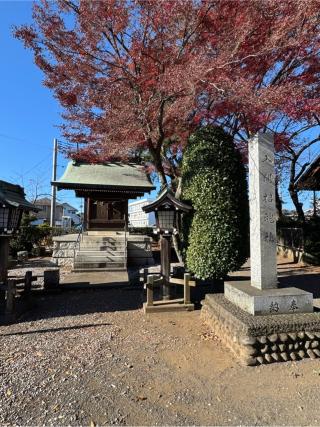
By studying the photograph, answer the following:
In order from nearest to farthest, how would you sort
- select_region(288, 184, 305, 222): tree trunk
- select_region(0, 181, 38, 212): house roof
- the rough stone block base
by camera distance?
1. the rough stone block base
2. select_region(0, 181, 38, 212): house roof
3. select_region(288, 184, 305, 222): tree trunk

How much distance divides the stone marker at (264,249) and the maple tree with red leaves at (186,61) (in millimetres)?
1939

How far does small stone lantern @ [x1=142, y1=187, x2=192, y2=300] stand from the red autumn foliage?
2.11m

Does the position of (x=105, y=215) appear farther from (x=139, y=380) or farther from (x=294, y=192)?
(x=139, y=380)

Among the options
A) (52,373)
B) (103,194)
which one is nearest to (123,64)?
(52,373)

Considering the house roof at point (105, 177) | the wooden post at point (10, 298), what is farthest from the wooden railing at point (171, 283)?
the house roof at point (105, 177)

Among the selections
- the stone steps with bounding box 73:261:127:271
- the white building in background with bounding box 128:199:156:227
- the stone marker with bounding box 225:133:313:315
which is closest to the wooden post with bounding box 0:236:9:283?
the stone steps with bounding box 73:261:127:271

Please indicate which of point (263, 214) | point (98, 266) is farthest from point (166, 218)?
point (98, 266)

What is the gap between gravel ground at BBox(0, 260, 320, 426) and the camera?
2.89m

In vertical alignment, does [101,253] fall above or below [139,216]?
below

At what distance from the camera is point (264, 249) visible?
16.3 ft

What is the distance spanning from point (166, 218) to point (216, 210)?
44.6 inches

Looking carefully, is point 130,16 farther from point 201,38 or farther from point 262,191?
point 262,191

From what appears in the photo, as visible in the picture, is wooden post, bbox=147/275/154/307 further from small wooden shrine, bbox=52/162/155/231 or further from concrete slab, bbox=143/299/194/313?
small wooden shrine, bbox=52/162/155/231

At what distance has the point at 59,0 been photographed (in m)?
7.25
